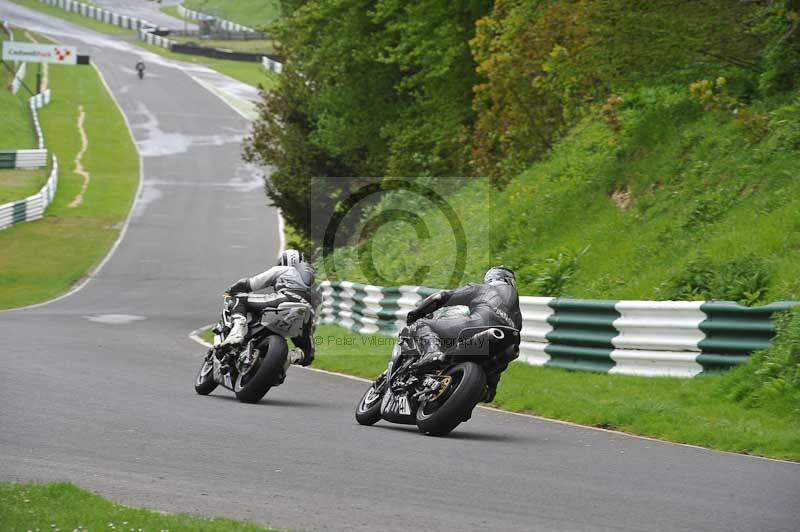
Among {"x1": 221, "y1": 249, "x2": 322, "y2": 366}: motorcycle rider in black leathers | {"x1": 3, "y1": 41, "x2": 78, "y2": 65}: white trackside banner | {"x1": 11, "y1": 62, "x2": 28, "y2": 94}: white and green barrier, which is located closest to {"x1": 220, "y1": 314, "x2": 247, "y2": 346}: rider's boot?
{"x1": 221, "y1": 249, "x2": 322, "y2": 366}: motorcycle rider in black leathers

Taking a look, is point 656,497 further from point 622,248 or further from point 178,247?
point 178,247

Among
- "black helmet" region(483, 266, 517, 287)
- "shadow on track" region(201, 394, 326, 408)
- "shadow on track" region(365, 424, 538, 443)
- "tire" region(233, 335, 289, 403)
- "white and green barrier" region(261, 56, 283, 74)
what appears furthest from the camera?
"white and green barrier" region(261, 56, 283, 74)

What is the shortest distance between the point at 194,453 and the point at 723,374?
241 inches

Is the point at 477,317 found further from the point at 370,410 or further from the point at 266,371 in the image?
the point at 266,371

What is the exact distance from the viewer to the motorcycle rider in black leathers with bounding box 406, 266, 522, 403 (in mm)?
10797

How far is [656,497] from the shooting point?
8.03 meters

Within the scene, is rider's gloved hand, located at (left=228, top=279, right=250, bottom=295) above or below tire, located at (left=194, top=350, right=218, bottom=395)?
above

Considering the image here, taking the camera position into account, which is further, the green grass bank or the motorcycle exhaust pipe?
the green grass bank

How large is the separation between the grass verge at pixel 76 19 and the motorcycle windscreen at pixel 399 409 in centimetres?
11048

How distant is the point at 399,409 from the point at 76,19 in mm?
118320

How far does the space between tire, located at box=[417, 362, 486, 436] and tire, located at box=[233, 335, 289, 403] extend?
7.92 ft

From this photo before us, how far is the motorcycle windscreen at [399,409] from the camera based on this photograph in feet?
36.2

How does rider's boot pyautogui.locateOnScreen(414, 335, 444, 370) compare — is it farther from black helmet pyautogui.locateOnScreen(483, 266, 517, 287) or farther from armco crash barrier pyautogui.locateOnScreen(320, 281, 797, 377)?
armco crash barrier pyautogui.locateOnScreen(320, 281, 797, 377)

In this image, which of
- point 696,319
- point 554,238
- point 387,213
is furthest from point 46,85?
point 696,319
